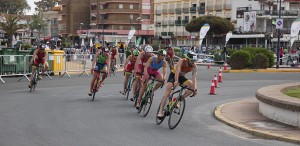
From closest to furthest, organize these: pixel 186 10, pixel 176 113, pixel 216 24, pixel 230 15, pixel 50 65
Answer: pixel 176 113, pixel 50 65, pixel 216 24, pixel 230 15, pixel 186 10

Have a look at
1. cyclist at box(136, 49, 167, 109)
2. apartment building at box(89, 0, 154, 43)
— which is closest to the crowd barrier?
cyclist at box(136, 49, 167, 109)

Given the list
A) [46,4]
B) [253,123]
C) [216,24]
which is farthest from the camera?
[46,4]

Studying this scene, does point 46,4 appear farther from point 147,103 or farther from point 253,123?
point 253,123

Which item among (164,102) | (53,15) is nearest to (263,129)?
(164,102)

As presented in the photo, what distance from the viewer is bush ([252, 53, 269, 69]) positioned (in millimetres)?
34500

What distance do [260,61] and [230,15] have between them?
50.3 m

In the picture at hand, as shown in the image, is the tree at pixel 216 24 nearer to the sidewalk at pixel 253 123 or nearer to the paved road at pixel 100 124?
the paved road at pixel 100 124

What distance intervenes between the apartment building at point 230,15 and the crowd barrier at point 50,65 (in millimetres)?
33866

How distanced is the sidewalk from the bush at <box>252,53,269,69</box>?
20039 millimetres

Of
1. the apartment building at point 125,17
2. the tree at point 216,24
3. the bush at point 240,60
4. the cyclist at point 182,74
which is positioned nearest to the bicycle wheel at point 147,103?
the cyclist at point 182,74

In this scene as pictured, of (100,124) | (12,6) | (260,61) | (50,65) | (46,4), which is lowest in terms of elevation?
(100,124)

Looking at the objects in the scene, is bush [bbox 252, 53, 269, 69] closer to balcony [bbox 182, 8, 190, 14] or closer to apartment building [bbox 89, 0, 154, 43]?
balcony [bbox 182, 8, 190, 14]

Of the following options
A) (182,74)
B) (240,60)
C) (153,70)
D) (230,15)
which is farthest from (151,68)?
(230,15)

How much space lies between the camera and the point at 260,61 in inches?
1368
